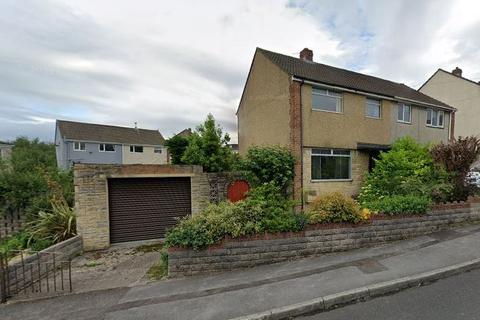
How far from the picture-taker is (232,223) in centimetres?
548

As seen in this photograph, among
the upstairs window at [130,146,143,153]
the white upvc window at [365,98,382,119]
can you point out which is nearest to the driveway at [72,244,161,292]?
the white upvc window at [365,98,382,119]

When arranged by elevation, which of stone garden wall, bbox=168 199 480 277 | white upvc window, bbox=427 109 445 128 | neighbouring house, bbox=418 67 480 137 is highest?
neighbouring house, bbox=418 67 480 137

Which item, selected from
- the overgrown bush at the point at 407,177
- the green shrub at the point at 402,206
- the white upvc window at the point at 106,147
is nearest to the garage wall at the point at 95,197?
the green shrub at the point at 402,206

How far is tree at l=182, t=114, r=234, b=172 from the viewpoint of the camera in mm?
10508

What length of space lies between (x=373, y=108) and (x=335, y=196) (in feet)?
27.4

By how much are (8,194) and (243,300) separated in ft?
27.7

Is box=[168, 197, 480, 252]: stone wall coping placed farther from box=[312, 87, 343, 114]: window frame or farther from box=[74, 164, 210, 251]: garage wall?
box=[312, 87, 343, 114]: window frame

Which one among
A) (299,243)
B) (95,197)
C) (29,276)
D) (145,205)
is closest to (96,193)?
(95,197)

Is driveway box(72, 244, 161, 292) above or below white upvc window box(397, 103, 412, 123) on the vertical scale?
below

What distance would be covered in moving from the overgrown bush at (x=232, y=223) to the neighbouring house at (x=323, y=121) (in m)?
4.86

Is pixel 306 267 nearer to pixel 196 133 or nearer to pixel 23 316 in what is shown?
pixel 23 316

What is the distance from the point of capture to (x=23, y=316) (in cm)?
416

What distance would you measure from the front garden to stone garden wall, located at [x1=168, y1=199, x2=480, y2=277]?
0.50 feet

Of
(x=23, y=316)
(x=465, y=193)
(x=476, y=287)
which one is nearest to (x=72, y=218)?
(x=23, y=316)
